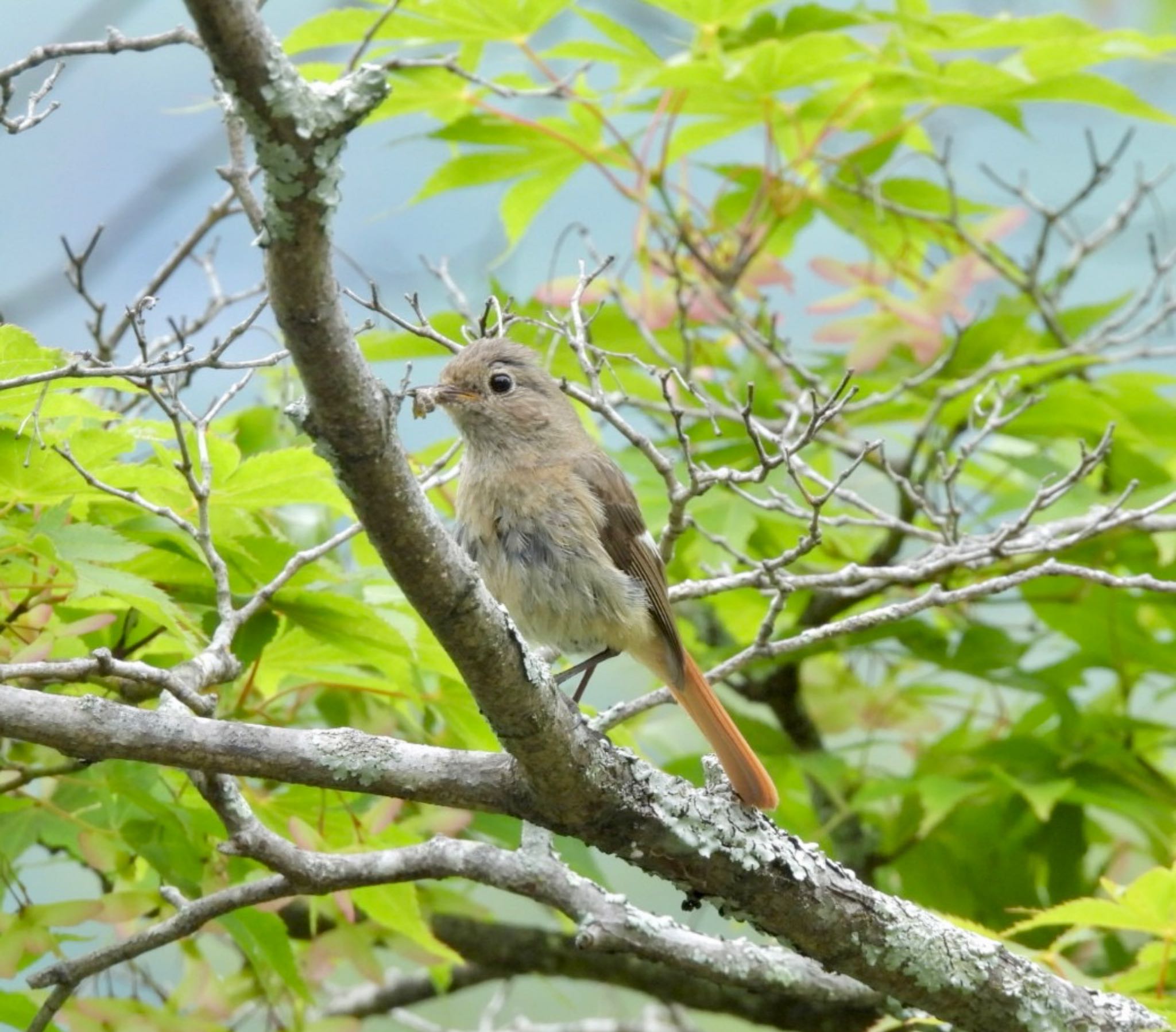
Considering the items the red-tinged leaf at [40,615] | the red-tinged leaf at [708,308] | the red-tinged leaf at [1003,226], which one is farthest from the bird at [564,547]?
the red-tinged leaf at [1003,226]

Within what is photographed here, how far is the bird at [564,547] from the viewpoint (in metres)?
3.17

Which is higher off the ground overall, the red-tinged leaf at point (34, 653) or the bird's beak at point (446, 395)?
the bird's beak at point (446, 395)

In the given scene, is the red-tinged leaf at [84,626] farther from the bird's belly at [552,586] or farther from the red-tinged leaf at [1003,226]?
the red-tinged leaf at [1003,226]

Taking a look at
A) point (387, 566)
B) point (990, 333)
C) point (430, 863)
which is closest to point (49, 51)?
point (387, 566)

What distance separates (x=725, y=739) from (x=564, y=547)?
1.88 ft

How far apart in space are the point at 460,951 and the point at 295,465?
80.7 inches

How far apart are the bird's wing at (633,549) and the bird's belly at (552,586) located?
0.05 metres

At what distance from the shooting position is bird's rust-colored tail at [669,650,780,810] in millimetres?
3135

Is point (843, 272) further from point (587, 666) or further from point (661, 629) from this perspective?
point (587, 666)

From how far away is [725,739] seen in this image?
3230 mm

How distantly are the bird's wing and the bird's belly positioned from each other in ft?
0.16

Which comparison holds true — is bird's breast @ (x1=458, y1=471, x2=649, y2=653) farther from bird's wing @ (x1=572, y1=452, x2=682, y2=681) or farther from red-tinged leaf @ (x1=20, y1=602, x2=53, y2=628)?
red-tinged leaf @ (x1=20, y1=602, x2=53, y2=628)

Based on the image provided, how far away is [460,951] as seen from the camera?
418 cm

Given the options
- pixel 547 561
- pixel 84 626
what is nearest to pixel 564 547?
pixel 547 561
